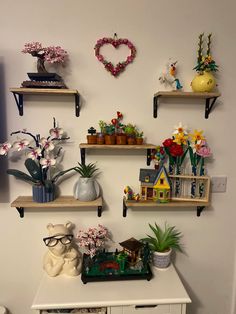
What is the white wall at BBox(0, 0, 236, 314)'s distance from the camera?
143 cm

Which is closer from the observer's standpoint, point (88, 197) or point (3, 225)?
point (88, 197)

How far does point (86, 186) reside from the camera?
4.72ft

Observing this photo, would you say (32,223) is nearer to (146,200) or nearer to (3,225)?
(3,225)

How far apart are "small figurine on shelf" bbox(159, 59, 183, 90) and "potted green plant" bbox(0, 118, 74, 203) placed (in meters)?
0.65

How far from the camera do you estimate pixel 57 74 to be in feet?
4.66

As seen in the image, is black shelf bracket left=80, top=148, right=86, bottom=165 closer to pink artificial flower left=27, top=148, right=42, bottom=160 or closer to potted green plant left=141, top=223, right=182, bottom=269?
pink artificial flower left=27, top=148, right=42, bottom=160

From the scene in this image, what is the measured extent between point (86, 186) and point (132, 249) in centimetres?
44

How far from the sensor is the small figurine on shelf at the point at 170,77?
1.45 meters

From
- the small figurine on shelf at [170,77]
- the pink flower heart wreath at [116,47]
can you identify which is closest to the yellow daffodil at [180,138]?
the small figurine on shelf at [170,77]

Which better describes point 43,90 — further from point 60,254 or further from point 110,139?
point 60,254

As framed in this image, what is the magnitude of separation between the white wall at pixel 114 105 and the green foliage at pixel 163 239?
2.1 inches

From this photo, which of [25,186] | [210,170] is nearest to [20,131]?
[25,186]

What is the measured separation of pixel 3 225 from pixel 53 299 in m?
0.55

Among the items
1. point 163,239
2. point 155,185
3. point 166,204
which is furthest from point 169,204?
point 163,239
